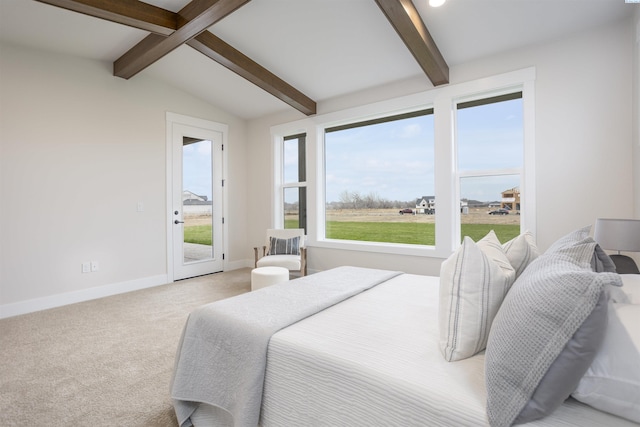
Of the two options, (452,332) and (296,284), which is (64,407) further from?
(452,332)

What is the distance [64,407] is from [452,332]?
2.14 metres

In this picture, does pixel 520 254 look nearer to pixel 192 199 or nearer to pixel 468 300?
pixel 468 300

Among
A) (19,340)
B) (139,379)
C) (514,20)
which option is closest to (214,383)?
(139,379)

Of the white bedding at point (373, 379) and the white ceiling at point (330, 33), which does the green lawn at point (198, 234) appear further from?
the white bedding at point (373, 379)

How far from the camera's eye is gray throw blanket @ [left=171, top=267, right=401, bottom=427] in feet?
4.21

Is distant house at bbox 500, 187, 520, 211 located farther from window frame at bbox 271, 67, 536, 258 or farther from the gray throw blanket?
the gray throw blanket

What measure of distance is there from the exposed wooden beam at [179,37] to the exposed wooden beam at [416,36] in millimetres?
1222

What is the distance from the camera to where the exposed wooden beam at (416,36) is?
2.57m

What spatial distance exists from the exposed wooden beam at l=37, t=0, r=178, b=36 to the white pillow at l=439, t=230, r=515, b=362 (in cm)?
332

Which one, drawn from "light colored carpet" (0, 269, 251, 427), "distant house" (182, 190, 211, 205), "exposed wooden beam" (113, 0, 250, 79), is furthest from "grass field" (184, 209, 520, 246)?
"exposed wooden beam" (113, 0, 250, 79)

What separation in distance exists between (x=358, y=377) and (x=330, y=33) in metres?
3.32

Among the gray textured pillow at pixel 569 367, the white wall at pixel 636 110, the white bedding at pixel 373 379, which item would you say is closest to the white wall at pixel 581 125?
the white wall at pixel 636 110

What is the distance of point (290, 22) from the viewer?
3217 millimetres

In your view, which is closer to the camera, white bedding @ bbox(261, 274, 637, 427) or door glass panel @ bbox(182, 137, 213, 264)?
white bedding @ bbox(261, 274, 637, 427)
